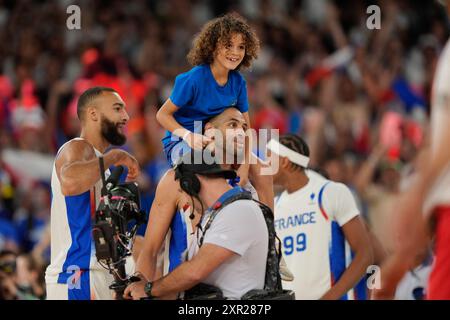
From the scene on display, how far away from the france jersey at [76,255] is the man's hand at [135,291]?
1.15 metres

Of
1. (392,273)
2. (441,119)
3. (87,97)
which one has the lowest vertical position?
(392,273)

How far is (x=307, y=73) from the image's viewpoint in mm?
12906

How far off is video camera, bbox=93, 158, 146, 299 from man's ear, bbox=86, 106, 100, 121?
90cm

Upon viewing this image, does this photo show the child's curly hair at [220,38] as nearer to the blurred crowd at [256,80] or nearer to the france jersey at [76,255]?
the france jersey at [76,255]

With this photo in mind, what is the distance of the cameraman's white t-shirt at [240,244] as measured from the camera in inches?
195

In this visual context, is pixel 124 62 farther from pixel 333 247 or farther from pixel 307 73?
pixel 333 247

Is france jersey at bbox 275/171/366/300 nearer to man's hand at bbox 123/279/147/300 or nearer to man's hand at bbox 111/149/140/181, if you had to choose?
man's hand at bbox 111/149/140/181

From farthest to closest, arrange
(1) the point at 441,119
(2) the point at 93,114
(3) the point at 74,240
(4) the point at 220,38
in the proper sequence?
(2) the point at 93,114, (3) the point at 74,240, (4) the point at 220,38, (1) the point at 441,119

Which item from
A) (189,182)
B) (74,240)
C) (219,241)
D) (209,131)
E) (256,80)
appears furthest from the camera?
(256,80)

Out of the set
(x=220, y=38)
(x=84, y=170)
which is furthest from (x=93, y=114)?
(x=220, y=38)

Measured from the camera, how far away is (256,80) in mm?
12453

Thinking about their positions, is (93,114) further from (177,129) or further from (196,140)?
(196,140)

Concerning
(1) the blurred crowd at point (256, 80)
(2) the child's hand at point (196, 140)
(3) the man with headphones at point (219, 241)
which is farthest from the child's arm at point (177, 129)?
(1) the blurred crowd at point (256, 80)

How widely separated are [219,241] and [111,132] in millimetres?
1971
